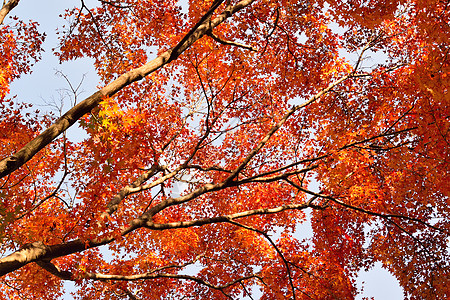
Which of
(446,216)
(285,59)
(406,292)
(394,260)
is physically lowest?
(406,292)

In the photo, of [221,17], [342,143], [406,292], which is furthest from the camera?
[406,292]

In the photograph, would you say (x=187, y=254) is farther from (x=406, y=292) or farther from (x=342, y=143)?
(x=406, y=292)

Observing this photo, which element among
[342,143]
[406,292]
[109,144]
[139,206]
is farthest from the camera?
[406,292]

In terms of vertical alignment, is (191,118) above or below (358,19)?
above

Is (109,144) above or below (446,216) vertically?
below

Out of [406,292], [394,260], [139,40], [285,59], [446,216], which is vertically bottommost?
[406,292]

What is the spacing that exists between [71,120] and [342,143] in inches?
267

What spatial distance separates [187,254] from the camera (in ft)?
44.9

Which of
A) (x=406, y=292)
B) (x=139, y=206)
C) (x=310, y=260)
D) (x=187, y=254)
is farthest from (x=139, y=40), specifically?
(x=406, y=292)

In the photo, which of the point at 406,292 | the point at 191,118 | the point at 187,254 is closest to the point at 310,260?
the point at 187,254

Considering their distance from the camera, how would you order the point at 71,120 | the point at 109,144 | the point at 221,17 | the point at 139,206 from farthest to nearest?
the point at 139,206
the point at 221,17
the point at 109,144
the point at 71,120

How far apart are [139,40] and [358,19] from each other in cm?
760

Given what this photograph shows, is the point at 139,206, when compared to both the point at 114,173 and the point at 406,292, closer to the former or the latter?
the point at 114,173

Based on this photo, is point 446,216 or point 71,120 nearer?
point 71,120
